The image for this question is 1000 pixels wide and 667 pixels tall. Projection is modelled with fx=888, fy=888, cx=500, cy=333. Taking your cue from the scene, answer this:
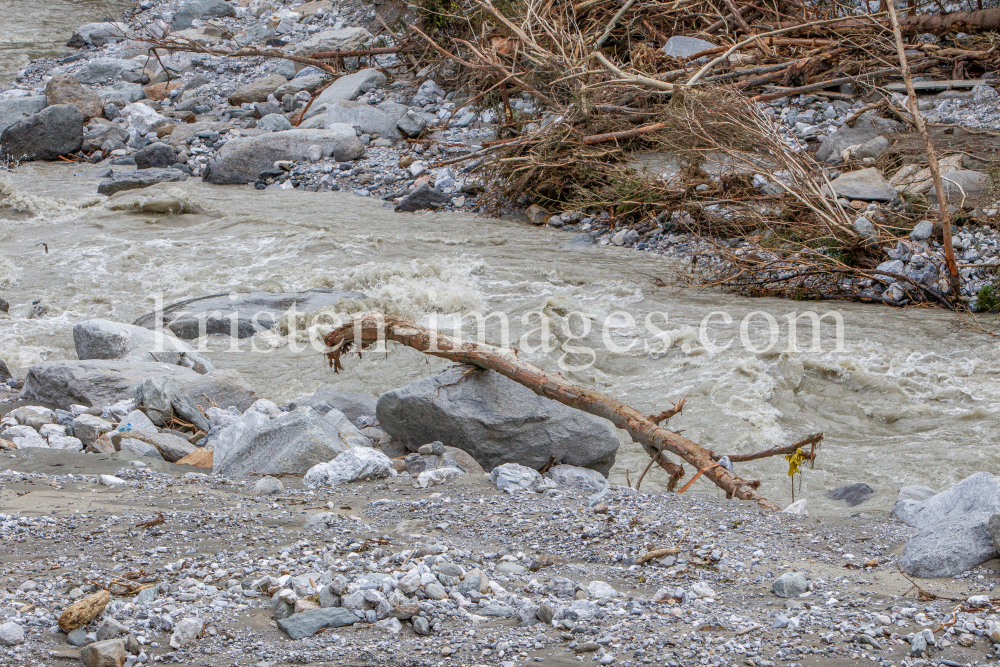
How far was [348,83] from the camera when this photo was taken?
11695 mm

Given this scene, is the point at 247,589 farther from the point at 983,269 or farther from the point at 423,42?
the point at 423,42

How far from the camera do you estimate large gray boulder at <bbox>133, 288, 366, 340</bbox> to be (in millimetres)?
5988

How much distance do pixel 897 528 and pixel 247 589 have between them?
1913 millimetres

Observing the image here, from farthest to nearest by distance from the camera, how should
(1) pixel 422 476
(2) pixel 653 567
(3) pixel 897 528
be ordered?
(1) pixel 422 476, (3) pixel 897 528, (2) pixel 653 567

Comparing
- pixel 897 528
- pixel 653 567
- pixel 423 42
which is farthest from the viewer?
pixel 423 42

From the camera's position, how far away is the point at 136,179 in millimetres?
9789

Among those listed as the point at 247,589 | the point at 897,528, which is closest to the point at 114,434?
the point at 247,589

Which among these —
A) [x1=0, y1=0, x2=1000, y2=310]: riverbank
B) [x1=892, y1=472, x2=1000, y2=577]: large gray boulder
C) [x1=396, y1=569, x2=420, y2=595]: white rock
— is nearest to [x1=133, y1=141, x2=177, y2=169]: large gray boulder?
[x1=0, y1=0, x2=1000, y2=310]: riverbank

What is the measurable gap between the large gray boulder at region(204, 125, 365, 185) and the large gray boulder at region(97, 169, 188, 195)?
384mm

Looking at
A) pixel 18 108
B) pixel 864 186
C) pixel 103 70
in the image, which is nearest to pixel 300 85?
pixel 103 70

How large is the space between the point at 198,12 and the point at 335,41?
481 centimetres

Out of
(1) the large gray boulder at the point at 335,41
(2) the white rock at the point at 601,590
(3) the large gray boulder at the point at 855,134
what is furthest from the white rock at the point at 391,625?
(1) the large gray boulder at the point at 335,41

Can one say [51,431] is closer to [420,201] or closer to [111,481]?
[111,481]

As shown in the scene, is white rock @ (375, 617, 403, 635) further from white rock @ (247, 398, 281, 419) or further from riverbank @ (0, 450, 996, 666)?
white rock @ (247, 398, 281, 419)
